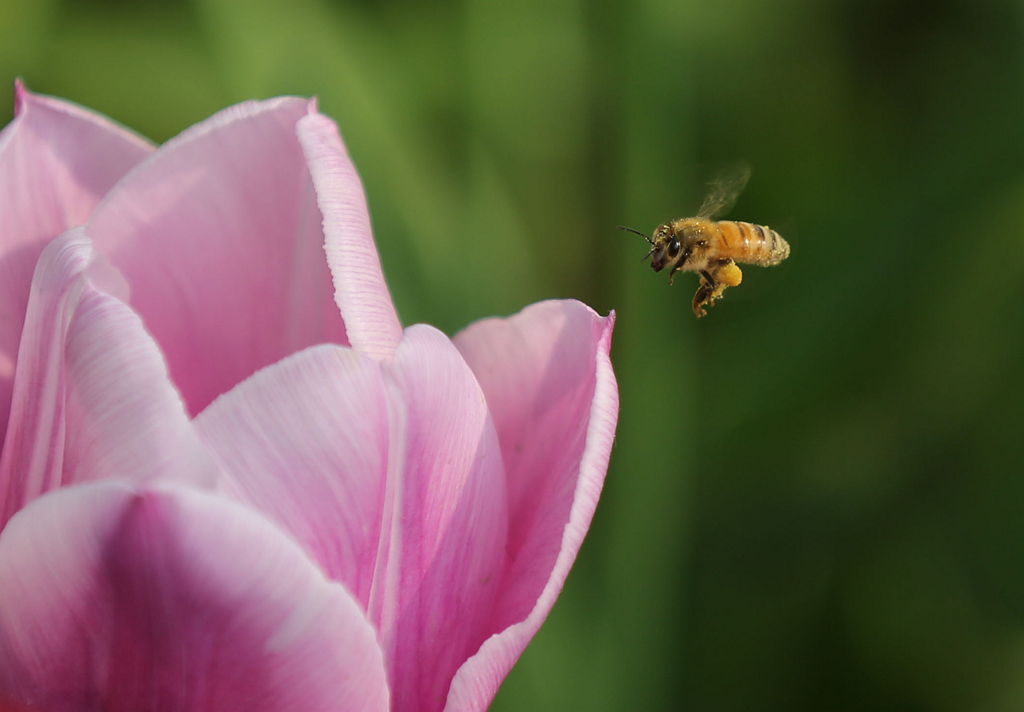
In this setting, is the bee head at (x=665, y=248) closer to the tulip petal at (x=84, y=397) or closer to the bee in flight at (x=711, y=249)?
the bee in flight at (x=711, y=249)

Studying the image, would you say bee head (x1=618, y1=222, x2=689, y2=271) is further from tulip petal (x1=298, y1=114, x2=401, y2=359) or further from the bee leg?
tulip petal (x1=298, y1=114, x2=401, y2=359)

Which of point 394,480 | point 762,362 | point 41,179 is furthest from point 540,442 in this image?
point 762,362

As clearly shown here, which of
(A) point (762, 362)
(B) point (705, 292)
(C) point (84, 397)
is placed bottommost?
(A) point (762, 362)

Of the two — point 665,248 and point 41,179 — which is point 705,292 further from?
point 41,179

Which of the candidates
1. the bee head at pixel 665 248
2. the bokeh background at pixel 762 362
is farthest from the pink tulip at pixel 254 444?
the bokeh background at pixel 762 362

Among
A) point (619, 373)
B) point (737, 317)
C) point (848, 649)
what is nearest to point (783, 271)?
point (737, 317)
